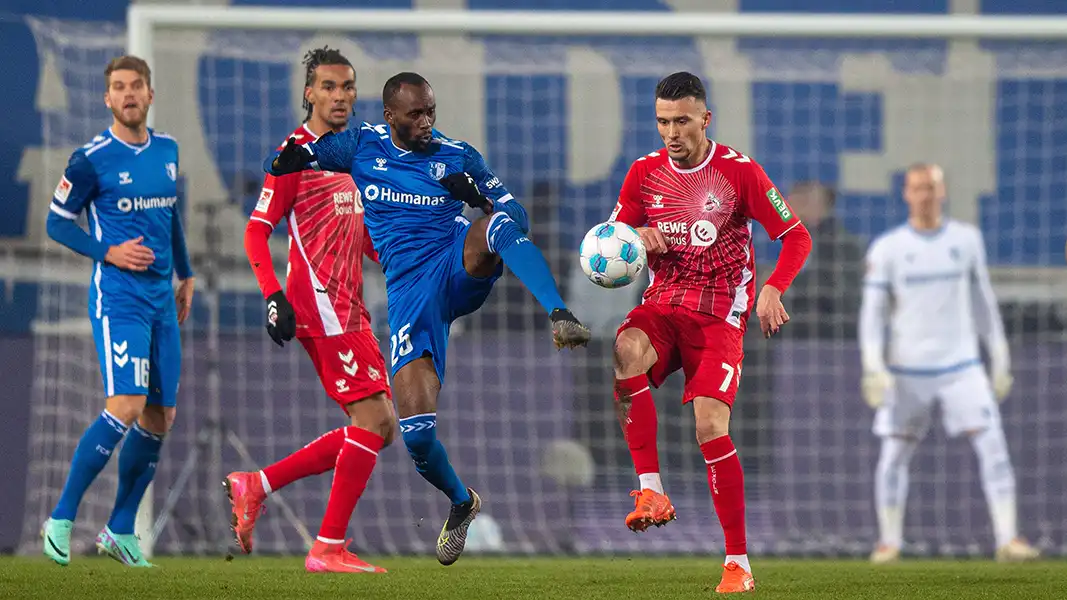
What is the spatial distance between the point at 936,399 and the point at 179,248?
5.07 metres

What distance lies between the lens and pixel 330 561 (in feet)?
20.8

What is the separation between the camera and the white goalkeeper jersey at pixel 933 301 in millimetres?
9609

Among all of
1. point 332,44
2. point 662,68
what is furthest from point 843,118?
point 332,44

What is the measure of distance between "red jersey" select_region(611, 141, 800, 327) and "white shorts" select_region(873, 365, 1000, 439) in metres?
3.94

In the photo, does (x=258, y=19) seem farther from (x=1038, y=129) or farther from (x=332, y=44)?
(x=1038, y=129)

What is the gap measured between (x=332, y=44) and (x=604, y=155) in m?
2.68

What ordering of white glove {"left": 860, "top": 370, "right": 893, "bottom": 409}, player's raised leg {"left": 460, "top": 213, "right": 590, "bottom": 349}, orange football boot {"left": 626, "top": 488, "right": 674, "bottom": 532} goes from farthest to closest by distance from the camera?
white glove {"left": 860, "top": 370, "right": 893, "bottom": 409}
orange football boot {"left": 626, "top": 488, "right": 674, "bottom": 532}
player's raised leg {"left": 460, "top": 213, "right": 590, "bottom": 349}

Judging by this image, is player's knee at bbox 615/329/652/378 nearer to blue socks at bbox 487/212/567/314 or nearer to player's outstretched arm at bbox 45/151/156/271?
blue socks at bbox 487/212/567/314

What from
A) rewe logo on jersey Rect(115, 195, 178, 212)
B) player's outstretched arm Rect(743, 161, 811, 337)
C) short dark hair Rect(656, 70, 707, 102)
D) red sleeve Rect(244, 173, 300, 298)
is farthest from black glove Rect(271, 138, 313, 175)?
player's outstretched arm Rect(743, 161, 811, 337)

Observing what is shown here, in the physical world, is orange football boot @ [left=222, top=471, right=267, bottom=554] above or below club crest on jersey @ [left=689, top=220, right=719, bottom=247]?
below

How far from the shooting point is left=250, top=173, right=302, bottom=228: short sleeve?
21.4 feet

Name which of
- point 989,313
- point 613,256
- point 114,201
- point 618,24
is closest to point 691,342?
point 613,256

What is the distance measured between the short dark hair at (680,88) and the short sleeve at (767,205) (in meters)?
0.38

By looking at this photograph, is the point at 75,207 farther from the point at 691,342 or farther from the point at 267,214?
the point at 691,342
